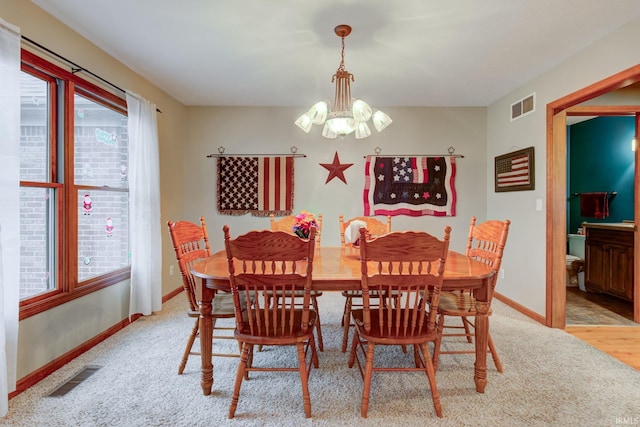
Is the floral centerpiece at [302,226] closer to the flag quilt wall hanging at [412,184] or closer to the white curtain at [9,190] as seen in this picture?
the white curtain at [9,190]

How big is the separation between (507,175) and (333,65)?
2402 millimetres

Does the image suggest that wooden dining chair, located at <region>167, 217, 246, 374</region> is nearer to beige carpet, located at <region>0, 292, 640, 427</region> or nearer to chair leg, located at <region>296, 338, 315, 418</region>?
beige carpet, located at <region>0, 292, 640, 427</region>

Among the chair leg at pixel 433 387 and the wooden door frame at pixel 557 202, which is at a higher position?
the wooden door frame at pixel 557 202

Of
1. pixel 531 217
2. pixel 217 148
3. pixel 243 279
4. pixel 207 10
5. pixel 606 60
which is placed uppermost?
pixel 207 10

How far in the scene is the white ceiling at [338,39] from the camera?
2107mm

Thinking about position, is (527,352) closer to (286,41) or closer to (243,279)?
(243,279)

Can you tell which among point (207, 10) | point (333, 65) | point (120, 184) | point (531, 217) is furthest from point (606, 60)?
point (120, 184)

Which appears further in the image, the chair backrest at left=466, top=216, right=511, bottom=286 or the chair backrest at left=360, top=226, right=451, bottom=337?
the chair backrest at left=466, top=216, right=511, bottom=286

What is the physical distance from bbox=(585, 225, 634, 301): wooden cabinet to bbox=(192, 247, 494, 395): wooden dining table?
8.43ft

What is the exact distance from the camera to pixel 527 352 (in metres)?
2.48

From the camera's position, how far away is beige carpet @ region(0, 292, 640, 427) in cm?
171

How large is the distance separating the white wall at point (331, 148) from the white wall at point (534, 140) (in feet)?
0.92

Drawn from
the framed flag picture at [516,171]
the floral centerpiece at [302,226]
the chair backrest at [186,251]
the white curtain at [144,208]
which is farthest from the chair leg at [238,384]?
the framed flag picture at [516,171]

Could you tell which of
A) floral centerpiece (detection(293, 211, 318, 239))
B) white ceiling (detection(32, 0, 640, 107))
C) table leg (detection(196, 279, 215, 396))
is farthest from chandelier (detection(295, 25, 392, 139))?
table leg (detection(196, 279, 215, 396))
